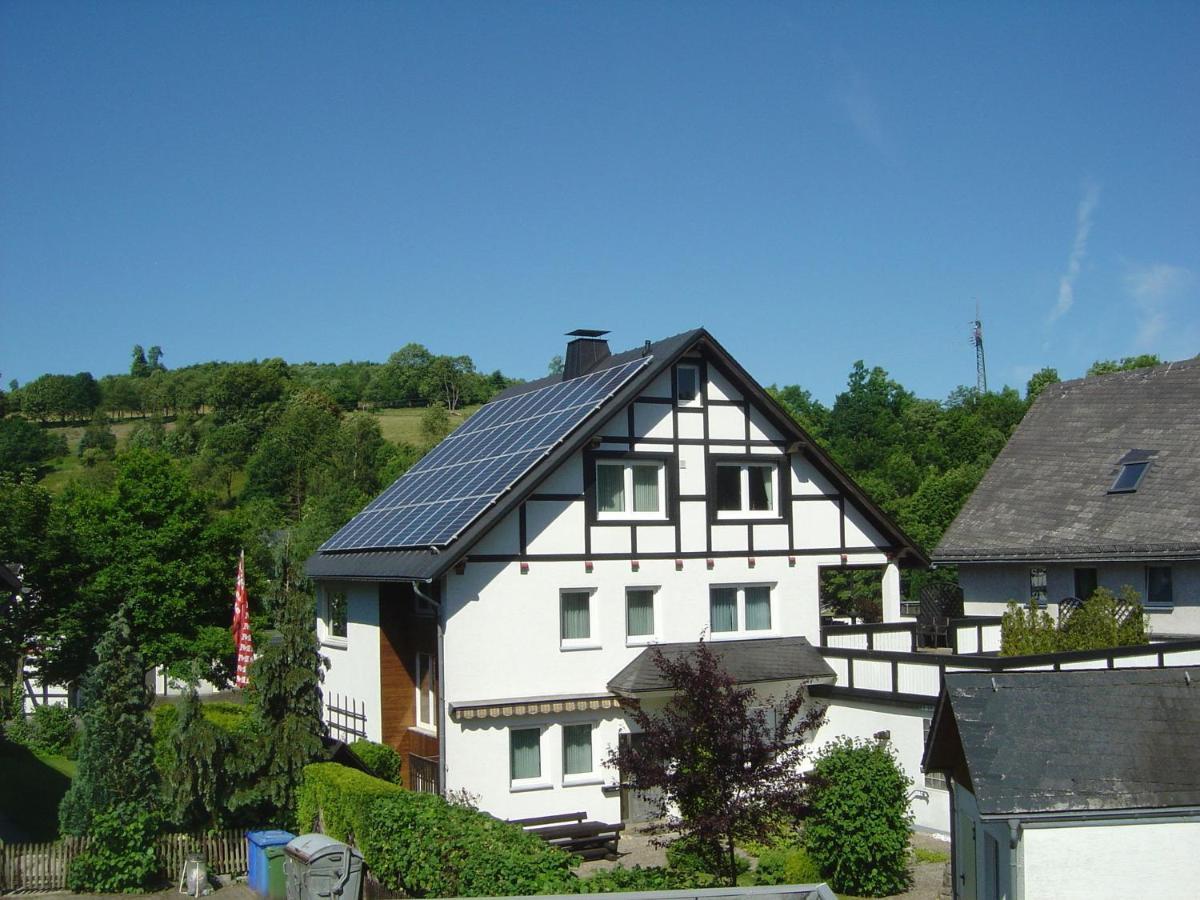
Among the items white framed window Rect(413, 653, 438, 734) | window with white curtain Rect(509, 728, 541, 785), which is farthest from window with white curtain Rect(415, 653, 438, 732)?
window with white curtain Rect(509, 728, 541, 785)

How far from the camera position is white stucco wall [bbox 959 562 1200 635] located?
26016 mm

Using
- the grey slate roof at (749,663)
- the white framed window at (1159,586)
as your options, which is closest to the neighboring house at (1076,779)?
the grey slate roof at (749,663)

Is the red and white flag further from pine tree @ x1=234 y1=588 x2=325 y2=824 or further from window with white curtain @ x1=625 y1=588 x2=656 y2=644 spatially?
window with white curtain @ x1=625 y1=588 x2=656 y2=644

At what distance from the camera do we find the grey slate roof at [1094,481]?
26938mm

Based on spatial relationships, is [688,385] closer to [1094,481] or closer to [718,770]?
[1094,481]

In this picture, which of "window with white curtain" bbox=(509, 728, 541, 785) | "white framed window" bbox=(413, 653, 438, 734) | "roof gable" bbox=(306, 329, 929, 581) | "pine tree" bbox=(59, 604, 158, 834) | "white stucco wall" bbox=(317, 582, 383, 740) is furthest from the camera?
"white stucco wall" bbox=(317, 582, 383, 740)

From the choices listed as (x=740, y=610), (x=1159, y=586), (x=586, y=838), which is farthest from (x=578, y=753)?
(x=1159, y=586)

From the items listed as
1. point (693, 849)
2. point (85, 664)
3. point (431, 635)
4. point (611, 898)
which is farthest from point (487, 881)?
point (85, 664)

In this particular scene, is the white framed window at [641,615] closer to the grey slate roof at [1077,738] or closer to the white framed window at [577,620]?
the white framed window at [577,620]

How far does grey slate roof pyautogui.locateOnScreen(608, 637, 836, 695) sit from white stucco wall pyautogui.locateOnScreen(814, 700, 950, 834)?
3.20ft

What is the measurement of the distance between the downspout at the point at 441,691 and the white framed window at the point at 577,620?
2.41 m

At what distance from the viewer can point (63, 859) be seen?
1859 centimetres

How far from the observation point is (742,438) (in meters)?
25.8

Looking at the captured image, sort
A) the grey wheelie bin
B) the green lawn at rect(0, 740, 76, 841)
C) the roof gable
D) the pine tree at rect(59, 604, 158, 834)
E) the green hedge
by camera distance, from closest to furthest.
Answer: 1. the green hedge
2. the grey wheelie bin
3. the pine tree at rect(59, 604, 158, 834)
4. the roof gable
5. the green lawn at rect(0, 740, 76, 841)
